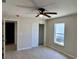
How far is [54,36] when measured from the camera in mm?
6508

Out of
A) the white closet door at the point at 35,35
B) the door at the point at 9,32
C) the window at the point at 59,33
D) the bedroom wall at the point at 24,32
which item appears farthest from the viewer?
the door at the point at 9,32

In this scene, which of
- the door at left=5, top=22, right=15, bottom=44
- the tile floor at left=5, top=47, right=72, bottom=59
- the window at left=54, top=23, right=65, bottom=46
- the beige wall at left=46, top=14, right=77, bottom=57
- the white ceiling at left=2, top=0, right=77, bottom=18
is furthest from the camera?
the door at left=5, top=22, right=15, bottom=44

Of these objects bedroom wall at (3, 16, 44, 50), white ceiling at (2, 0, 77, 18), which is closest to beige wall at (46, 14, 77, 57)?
white ceiling at (2, 0, 77, 18)

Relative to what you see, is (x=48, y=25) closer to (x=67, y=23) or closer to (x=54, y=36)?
(x=54, y=36)

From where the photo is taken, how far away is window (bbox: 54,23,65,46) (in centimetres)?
581

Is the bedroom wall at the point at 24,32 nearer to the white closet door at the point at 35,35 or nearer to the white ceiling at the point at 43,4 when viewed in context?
the white closet door at the point at 35,35

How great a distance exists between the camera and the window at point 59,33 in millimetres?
5809

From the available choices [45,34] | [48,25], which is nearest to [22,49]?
[45,34]

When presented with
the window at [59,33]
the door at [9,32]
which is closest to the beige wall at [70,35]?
the window at [59,33]

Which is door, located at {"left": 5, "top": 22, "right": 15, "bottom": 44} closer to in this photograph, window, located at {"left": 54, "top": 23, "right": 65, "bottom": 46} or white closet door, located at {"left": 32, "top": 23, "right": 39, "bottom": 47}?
white closet door, located at {"left": 32, "top": 23, "right": 39, "bottom": 47}

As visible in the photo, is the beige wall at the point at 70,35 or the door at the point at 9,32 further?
the door at the point at 9,32

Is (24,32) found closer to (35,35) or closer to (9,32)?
(35,35)

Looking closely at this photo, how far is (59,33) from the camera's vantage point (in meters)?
6.10

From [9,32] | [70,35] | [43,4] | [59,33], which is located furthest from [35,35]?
[43,4]
